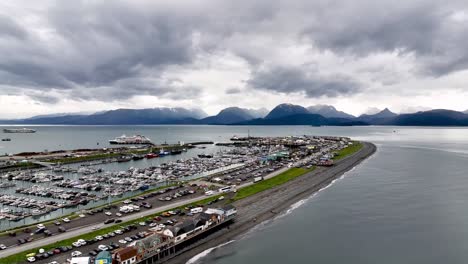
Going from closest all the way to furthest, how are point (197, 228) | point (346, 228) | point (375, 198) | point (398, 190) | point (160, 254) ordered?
point (160, 254), point (197, 228), point (346, 228), point (375, 198), point (398, 190)

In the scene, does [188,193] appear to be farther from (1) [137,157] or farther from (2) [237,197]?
(1) [137,157]

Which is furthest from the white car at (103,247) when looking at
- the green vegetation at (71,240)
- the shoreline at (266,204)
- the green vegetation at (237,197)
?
the shoreline at (266,204)

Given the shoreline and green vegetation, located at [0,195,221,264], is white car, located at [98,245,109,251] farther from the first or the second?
the shoreline

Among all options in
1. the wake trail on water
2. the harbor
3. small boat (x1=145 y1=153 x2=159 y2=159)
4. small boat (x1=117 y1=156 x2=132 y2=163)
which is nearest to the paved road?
the harbor

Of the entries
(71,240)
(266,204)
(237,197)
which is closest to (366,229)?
(266,204)

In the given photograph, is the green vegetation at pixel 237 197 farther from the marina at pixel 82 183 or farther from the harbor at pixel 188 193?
the marina at pixel 82 183

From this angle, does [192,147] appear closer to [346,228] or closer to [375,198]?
[375,198]

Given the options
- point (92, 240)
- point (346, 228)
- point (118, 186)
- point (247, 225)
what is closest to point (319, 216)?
point (346, 228)
